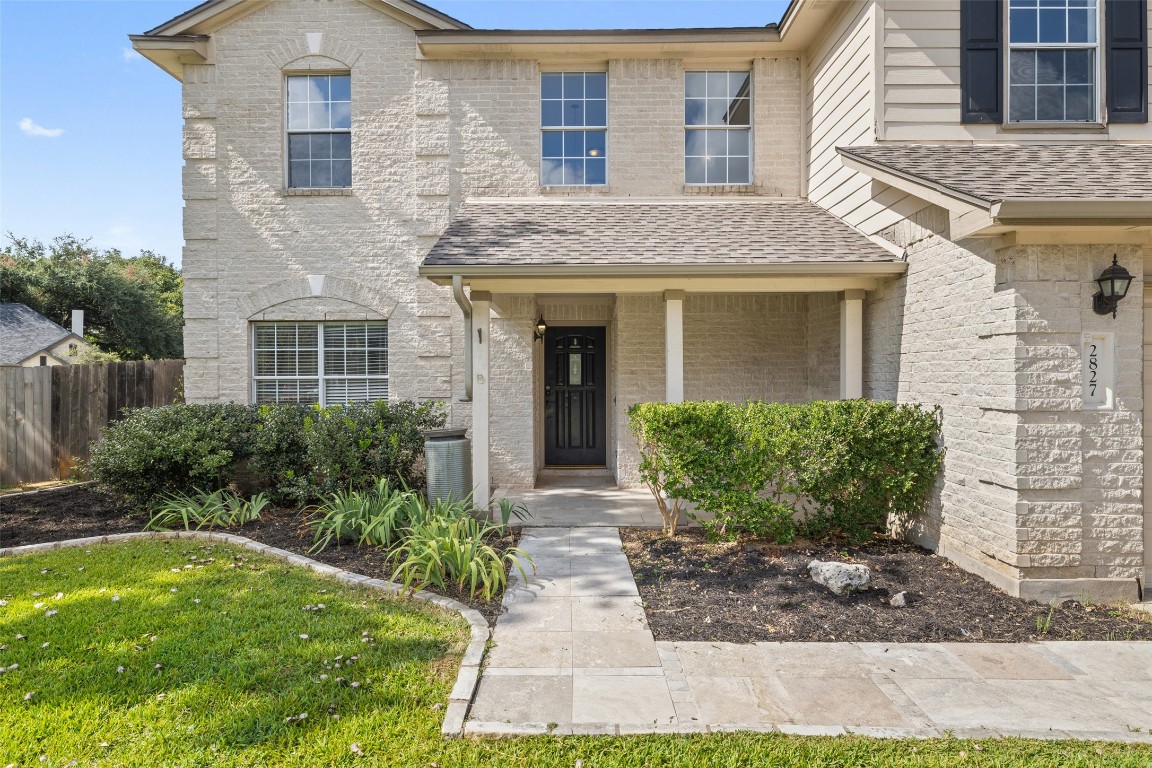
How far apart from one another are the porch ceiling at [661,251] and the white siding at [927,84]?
48.6 inches

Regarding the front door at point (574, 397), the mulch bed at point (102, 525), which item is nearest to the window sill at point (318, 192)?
the front door at point (574, 397)

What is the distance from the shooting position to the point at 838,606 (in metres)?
4.29

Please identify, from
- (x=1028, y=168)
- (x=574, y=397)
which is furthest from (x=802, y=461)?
(x=574, y=397)

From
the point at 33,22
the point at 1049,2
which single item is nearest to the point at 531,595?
the point at 1049,2

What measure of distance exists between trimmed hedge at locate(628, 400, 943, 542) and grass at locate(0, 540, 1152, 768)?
103 inches

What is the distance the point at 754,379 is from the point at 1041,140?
12.9ft

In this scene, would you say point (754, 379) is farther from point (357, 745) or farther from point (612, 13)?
point (357, 745)

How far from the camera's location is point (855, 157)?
6020 mm

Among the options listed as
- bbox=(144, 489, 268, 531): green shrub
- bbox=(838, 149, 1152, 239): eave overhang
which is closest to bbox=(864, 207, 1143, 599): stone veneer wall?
bbox=(838, 149, 1152, 239): eave overhang

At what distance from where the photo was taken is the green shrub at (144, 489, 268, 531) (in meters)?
6.16

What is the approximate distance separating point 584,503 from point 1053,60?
268 inches

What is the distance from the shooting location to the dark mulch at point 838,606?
12.9ft

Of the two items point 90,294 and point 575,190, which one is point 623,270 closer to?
point 575,190

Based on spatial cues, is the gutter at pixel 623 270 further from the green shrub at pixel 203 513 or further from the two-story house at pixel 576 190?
the green shrub at pixel 203 513
